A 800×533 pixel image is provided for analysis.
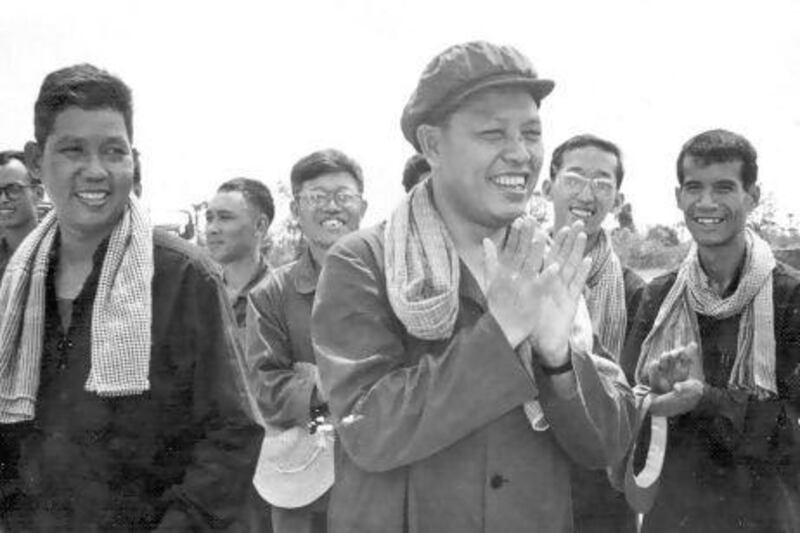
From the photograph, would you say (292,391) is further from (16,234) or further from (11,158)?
(11,158)

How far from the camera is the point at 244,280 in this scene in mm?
5953

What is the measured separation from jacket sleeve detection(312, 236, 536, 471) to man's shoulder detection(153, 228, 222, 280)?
1.39 ft

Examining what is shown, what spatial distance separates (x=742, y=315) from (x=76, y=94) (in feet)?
8.80

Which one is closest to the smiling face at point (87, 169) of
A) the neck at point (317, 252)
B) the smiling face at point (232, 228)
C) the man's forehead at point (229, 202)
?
the neck at point (317, 252)

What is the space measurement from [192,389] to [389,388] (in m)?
0.64

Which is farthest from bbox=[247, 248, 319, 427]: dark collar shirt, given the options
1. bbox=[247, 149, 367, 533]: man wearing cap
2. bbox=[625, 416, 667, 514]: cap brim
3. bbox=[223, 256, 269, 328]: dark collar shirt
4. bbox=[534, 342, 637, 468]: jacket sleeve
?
bbox=[534, 342, 637, 468]: jacket sleeve

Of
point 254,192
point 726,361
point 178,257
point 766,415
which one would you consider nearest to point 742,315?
point 726,361

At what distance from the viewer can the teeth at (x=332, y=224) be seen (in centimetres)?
497

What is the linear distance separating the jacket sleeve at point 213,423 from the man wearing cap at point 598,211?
6.52 ft

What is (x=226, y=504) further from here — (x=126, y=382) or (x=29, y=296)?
(x=29, y=296)

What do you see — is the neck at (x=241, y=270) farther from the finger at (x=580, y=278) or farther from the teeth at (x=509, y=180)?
Answer: the finger at (x=580, y=278)

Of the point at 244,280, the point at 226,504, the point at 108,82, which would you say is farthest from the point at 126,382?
the point at 244,280

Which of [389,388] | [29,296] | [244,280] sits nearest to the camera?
[389,388]

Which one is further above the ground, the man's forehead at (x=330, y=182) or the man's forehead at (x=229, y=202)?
the man's forehead at (x=330, y=182)
